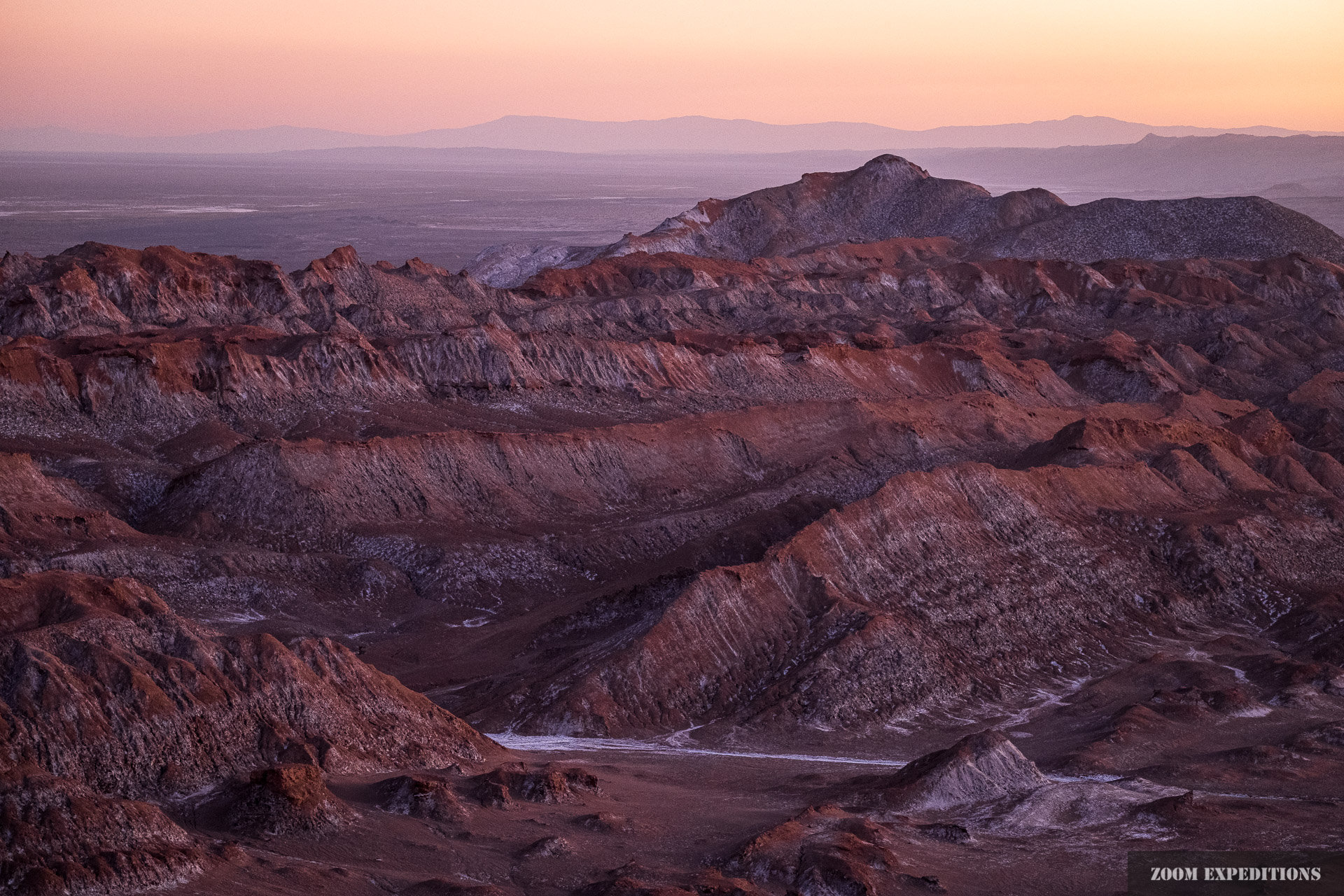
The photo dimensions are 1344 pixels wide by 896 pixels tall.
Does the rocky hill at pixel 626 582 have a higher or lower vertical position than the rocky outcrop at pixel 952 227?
lower

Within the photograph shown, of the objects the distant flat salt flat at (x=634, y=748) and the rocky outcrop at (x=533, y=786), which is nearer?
the rocky outcrop at (x=533, y=786)

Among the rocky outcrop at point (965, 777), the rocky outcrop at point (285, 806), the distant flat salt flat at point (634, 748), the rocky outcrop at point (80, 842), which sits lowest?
the distant flat salt flat at point (634, 748)

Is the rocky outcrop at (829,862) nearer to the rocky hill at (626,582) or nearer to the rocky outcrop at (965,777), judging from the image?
the rocky hill at (626,582)

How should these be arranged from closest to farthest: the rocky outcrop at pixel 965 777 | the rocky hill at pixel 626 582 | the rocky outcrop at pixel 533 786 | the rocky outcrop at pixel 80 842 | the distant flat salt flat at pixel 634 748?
1. the rocky outcrop at pixel 80 842
2. the rocky hill at pixel 626 582
3. the rocky outcrop at pixel 533 786
4. the rocky outcrop at pixel 965 777
5. the distant flat salt flat at pixel 634 748

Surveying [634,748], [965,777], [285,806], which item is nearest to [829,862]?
[965,777]

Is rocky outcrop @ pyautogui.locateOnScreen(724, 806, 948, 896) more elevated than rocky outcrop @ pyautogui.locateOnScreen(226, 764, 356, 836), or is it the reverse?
rocky outcrop @ pyautogui.locateOnScreen(226, 764, 356, 836)

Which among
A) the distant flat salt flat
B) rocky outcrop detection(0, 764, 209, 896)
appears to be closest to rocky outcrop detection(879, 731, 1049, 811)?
the distant flat salt flat

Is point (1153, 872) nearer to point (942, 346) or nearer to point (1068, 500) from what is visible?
point (1068, 500)

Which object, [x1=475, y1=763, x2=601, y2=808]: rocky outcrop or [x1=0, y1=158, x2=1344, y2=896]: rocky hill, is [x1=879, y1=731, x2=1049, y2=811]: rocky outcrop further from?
[x1=475, y1=763, x2=601, y2=808]: rocky outcrop

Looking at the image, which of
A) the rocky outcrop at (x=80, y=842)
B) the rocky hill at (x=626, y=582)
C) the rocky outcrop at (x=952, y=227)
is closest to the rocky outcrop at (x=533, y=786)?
the rocky hill at (x=626, y=582)
